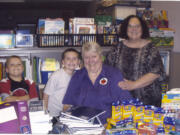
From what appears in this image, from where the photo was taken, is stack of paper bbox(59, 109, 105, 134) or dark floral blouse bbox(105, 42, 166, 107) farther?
dark floral blouse bbox(105, 42, 166, 107)

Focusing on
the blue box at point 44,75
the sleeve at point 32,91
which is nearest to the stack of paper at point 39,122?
the sleeve at point 32,91

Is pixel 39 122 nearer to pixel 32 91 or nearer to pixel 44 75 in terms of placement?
pixel 32 91

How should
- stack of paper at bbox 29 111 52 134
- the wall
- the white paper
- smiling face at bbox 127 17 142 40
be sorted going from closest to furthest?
1. the white paper
2. stack of paper at bbox 29 111 52 134
3. smiling face at bbox 127 17 142 40
4. the wall

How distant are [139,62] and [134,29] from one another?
33 centimetres

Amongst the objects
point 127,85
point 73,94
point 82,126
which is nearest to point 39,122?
point 82,126

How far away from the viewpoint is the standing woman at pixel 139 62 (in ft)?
7.11

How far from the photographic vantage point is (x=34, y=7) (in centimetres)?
688

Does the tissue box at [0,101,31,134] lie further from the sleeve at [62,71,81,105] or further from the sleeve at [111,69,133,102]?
the sleeve at [111,69,133,102]

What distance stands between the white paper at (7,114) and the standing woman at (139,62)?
3.73 ft

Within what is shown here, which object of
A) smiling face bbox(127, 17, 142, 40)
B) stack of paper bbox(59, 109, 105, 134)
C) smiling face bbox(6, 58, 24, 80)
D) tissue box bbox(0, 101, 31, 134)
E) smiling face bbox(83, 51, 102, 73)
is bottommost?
stack of paper bbox(59, 109, 105, 134)

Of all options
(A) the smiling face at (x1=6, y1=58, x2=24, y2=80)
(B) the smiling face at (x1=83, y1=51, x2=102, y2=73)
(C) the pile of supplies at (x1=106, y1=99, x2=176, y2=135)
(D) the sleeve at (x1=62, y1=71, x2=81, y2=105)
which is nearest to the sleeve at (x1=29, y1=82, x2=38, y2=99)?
(A) the smiling face at (x1=6, y1=58, x2=24, y2=80)

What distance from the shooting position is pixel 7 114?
4.36 feet

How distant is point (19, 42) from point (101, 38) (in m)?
0.94

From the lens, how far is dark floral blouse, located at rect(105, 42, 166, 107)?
217cm
